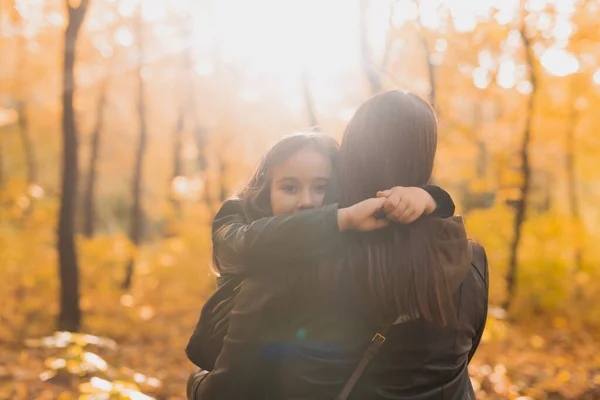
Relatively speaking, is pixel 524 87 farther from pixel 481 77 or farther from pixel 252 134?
pixel 252 134

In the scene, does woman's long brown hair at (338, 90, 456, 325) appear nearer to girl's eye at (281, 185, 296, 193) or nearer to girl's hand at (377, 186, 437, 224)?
girl's hand at (377, 186, 437, 224)

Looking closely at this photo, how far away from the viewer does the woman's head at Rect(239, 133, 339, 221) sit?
2.02m

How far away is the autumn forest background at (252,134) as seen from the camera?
818cm

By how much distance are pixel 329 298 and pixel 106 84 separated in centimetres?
1385

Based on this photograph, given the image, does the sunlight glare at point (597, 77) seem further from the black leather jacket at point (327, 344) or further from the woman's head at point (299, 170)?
the black leather jacket at point (327, 344)

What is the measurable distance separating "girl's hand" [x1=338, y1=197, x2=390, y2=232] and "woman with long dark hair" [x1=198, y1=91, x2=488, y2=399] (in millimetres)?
34

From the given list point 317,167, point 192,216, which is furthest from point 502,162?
point 317,167

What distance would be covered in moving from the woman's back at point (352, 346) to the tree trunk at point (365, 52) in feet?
22.8

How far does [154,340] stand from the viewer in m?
9.83

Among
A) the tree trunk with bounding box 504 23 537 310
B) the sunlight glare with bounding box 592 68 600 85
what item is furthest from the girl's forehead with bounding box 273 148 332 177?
the sunlight glare with bounding box 592 68 600 85

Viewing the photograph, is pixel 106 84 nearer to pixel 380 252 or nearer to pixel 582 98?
pixel 582 98

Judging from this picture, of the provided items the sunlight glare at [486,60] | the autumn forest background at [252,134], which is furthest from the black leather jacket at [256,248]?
the sunlight glare at [486,60]

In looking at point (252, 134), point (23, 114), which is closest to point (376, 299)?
point (252, 134)

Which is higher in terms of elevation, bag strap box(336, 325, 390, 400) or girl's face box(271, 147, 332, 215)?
girl's face box(271, 147, 332, 215)
